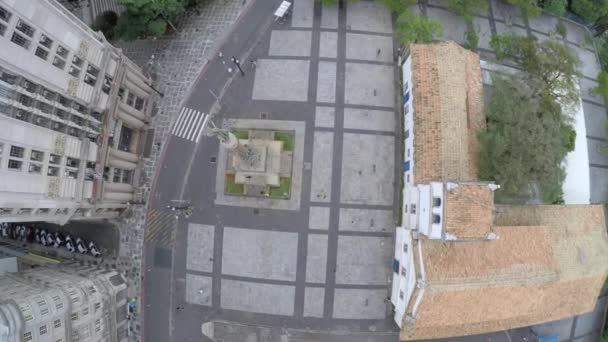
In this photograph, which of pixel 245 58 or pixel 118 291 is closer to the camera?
pixel 118 291

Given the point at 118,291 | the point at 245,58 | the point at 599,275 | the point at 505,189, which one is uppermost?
the point at 245,58

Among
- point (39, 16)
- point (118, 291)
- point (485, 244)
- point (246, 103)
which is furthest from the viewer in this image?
point (246, 103)

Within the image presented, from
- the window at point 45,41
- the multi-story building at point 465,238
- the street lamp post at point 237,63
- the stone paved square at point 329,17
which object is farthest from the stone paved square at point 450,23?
the window at point 45,41

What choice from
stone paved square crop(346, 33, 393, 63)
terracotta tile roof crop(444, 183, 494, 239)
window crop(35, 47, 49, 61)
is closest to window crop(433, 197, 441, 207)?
terracotta tile roof crop(444, 183, 494, 239)

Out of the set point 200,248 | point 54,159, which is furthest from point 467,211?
point 54,159

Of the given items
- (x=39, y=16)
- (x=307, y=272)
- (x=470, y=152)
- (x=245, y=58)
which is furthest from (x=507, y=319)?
(x=39, y=16)

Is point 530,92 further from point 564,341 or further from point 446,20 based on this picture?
point 564,341

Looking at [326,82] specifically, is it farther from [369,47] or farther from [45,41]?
[45,41]
